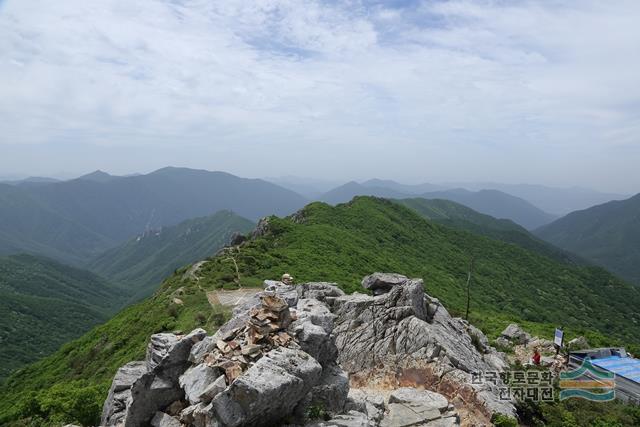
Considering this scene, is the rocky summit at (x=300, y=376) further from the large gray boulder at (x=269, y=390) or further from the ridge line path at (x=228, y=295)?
the ridge line path at (x=228, y=295)

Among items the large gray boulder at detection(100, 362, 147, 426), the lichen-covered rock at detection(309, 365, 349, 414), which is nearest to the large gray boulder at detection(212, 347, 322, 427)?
the lichen-covered rock at detection(309, 365, 349, 414)

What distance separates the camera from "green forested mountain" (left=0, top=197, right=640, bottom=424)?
133ft

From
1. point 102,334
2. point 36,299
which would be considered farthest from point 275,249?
point 36,299

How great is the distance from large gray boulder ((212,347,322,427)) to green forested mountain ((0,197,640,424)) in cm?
1647

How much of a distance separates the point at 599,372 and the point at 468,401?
16645mm

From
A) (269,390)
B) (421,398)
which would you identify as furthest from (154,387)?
(421,398)

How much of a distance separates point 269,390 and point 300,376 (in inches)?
73.6

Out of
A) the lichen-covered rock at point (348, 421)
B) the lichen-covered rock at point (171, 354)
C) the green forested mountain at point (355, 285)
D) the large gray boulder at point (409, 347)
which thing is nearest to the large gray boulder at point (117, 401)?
the lichen-covered rock at point (171, 354)

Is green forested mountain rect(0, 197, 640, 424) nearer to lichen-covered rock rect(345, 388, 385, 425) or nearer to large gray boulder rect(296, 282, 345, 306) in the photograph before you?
large gray boulder rect(296, 282, 345, 306)

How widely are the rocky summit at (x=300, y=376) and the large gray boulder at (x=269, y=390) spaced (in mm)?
38

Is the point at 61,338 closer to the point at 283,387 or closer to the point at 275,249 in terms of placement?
the point at 275,249

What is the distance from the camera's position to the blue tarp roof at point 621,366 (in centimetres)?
3083

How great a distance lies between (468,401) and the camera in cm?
2252

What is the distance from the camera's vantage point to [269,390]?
48.0ft
